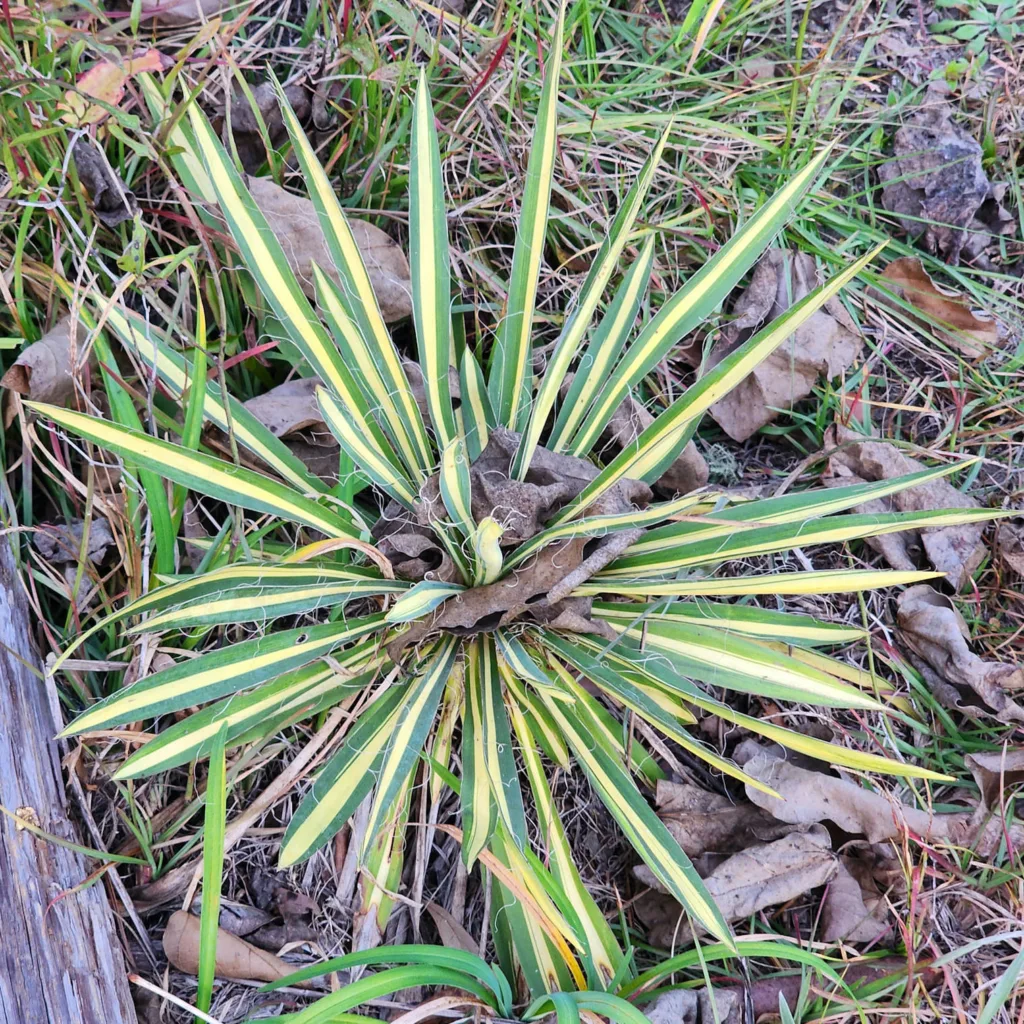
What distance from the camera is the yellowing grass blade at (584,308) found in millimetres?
1257

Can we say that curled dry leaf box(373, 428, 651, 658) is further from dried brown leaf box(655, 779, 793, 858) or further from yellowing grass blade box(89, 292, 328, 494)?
dried brown leaf box(655, 779, 793, 858)

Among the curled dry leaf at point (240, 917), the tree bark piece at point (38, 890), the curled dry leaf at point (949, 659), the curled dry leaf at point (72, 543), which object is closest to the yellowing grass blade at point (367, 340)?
the curled dry leaf at point (72, 543)

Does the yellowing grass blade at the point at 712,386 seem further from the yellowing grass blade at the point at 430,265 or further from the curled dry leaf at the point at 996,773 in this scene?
the curled dry leaf at the point at 996,773

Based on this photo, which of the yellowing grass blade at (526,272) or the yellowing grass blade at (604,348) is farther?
the yellowing grass blade at (604,348)

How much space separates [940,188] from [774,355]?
22.2 inches

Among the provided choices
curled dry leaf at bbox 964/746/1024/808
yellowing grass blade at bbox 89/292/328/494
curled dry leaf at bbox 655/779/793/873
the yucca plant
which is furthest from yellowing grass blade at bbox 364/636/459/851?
curled dry leaf at bbox 964/746/1024/808

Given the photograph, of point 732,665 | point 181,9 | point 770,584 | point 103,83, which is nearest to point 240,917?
point 732,665

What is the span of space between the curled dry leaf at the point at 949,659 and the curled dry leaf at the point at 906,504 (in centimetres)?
7

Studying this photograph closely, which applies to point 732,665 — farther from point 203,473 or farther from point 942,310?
Answer: point 942,310

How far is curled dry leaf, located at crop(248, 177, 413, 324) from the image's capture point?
1.52 m

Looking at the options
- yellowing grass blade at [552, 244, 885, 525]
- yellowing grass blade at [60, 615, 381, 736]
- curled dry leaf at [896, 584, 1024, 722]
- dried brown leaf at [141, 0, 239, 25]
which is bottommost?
curled dry leaf at [896, 584, 1024, 722]

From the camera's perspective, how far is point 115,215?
154 cm

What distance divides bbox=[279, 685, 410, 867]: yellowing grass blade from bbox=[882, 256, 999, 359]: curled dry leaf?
1.32 m

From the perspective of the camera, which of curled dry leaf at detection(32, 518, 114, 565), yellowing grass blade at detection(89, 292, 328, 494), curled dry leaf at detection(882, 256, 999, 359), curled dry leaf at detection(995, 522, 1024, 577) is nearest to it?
yellowing grass blade at detection(89, 292, 328, 494)
